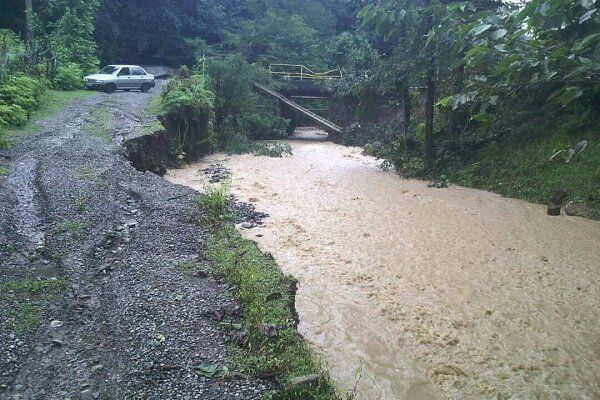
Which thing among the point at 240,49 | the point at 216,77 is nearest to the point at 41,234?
the point at 216,77

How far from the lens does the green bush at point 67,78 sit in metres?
19.3

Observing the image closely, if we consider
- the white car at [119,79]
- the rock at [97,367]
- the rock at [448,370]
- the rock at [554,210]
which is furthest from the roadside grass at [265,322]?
the white car at [119,79]

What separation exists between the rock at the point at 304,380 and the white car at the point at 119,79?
19.8 meters

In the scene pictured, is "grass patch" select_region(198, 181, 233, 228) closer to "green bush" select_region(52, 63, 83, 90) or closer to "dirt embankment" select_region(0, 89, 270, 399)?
"dirt embankment" select_region(0, 89, 270, 399)

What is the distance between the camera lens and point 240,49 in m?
29.7

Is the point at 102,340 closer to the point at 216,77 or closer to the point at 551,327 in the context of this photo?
the point at 551,327

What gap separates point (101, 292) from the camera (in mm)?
5715

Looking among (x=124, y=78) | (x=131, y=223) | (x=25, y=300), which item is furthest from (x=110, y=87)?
(x=25, y=300)

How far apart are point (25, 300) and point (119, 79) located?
60.0 ft

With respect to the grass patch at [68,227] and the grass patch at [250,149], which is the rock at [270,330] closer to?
the grass patch at [68,227]

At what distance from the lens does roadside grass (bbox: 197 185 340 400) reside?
14.6 ft

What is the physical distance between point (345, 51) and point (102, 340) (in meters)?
27.7

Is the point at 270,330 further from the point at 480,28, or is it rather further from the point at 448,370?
the point at 480,28

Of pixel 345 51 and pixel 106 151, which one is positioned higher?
pixel 345 51
